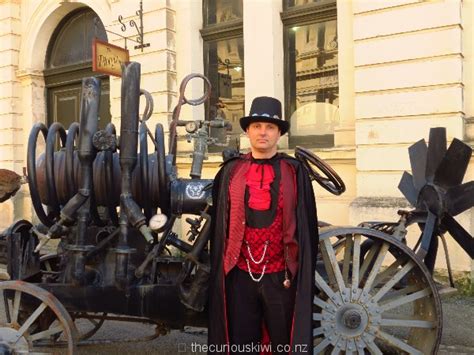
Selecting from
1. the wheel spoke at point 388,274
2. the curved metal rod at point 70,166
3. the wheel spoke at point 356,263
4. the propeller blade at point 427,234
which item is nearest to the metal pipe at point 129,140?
the curved metal rod at point 70,166

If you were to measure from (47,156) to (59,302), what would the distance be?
94cm

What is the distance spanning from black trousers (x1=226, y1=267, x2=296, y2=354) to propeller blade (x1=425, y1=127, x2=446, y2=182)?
4.96 ft

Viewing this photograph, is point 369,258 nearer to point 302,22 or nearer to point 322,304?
point 322,304

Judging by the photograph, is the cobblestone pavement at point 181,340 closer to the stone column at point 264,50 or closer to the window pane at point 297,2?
the stone column at point 264,50

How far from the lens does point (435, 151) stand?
12.1 ft

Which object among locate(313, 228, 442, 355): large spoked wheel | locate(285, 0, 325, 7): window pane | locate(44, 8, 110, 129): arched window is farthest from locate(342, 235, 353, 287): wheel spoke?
locate(44, 8, 110, 129): arched window

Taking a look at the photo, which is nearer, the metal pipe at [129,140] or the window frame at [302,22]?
the metal pipe at [129,140]

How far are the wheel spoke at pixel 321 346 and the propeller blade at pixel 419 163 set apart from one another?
4.23 ft

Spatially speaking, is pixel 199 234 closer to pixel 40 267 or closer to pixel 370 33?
pixel 40 267

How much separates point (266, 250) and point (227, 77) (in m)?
7.17

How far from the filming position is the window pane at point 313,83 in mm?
8398

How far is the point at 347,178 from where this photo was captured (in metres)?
7.75

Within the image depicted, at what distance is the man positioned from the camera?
271 centimetres

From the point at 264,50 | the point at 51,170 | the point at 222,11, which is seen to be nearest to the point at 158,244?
the point at 51,170
